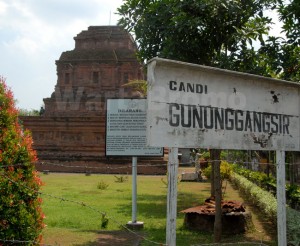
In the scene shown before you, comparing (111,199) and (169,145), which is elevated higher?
(169,145)

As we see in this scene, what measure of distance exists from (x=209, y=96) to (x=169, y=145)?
2.26 feet

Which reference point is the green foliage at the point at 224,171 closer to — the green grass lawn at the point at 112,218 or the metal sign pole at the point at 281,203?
the green grass lawn at the point at 112,218

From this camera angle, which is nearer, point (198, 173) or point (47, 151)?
point (198, 173)

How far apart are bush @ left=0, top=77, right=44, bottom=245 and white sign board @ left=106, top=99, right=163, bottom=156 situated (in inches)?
151

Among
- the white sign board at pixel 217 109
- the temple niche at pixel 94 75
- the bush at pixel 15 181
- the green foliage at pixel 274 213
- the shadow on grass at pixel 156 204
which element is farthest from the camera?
the temple niche at pixel 94 75

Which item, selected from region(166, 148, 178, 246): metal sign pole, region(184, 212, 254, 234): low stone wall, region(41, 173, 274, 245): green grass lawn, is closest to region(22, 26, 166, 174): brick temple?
region(41, 173, 274, 245): green grass lawn

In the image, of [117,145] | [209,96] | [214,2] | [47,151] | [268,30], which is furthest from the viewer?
[47,151]

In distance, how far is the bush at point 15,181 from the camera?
3.95 m

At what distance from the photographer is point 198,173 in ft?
71.6

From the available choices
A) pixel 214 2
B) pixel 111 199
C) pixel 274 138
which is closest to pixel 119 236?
pixel 274 138

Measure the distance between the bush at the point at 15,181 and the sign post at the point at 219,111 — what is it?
168 cm

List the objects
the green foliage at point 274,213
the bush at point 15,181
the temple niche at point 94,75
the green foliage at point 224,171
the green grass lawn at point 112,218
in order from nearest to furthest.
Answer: the bush at point 15,181 → the green foliage at point 274,213 → the green grass lawn at point 112,218 → the green foliage at point 224,171 → the temple niche at point 94,75

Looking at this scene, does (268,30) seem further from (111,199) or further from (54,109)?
(54,109)

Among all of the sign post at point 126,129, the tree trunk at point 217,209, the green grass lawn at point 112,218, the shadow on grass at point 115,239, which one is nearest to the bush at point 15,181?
the green grass lawn at point 112,218
